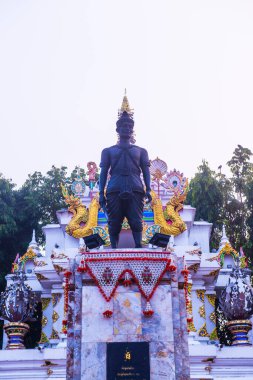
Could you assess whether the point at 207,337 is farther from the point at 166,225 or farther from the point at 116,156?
the point at 116,156

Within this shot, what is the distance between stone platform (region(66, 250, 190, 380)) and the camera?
7.36 meters

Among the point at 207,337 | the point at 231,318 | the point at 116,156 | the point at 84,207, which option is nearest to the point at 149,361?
the point at 116,156

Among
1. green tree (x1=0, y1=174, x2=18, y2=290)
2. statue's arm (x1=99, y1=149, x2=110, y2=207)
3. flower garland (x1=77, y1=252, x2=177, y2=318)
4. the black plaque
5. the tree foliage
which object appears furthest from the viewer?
the tree foliage

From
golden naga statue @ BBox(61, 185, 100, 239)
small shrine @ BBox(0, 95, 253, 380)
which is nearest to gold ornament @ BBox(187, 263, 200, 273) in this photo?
small shrine @ BBox(0, 95, 253, 380)

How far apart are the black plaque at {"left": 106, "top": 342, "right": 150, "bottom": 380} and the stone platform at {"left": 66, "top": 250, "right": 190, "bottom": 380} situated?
2.6 inches

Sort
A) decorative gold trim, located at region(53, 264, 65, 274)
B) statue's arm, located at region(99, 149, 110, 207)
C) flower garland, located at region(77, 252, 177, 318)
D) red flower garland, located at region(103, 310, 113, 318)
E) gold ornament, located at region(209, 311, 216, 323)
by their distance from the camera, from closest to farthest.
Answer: red flower garland, located at region(103, 310, 113, 318)
flower garland, located at region(77, 252, 177, 318)
statue's arm, located at region(99, 149, 110, 207)
decorative gold trim, located at region(53, 264, 65, 274)
gold ornament, located at region(209, 311, 216, 323)

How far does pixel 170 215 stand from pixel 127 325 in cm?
1023

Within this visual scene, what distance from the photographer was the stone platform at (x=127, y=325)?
736 centimetres

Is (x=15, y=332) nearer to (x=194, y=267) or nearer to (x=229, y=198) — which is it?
(x=194, y=267)

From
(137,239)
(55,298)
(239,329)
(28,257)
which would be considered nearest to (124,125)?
(137,239)

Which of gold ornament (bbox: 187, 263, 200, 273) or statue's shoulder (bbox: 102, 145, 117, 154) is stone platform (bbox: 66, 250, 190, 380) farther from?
gold ornament (bbox: 187, 263, 200, 273)

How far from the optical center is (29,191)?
25.4 m

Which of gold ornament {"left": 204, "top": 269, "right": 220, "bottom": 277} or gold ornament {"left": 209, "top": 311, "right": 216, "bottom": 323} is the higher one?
gold ornament {"left": 204, "top": 269, "right": 220, "bottom": 277}

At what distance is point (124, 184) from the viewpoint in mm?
8836
